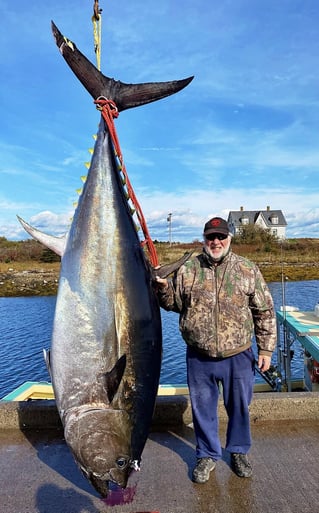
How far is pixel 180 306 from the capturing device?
10.1ft

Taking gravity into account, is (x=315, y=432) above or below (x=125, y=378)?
below

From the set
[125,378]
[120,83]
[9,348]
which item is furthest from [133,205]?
[9,348]

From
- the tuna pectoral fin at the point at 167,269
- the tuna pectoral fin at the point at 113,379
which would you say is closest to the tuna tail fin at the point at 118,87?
the tuna pectoral fin at the point at 167,269

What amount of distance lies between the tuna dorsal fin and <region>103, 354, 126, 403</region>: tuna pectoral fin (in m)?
0.73

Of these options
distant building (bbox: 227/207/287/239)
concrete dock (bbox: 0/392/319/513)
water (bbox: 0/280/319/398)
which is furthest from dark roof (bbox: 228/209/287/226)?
concrete dock (bbox: 0/392/319/513)

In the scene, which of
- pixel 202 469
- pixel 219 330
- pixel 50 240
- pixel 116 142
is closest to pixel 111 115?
pixel 116 142

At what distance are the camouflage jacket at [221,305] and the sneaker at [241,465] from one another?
2.51 ft

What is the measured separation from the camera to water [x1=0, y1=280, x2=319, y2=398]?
11188mm

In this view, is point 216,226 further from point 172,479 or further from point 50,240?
point 172,479

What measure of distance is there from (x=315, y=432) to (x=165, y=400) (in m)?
1.32

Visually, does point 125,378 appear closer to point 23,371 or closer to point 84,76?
point 84,76

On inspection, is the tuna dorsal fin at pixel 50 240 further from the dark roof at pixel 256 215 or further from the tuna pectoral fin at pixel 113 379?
the dark roof at pixel 256 215

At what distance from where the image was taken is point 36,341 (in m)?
14.8

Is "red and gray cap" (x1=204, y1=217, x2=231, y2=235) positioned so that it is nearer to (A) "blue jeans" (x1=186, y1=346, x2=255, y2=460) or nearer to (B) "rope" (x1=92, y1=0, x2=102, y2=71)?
(A) "blue jeans" (x1=186, y1=346, x2=255, y2=460)
